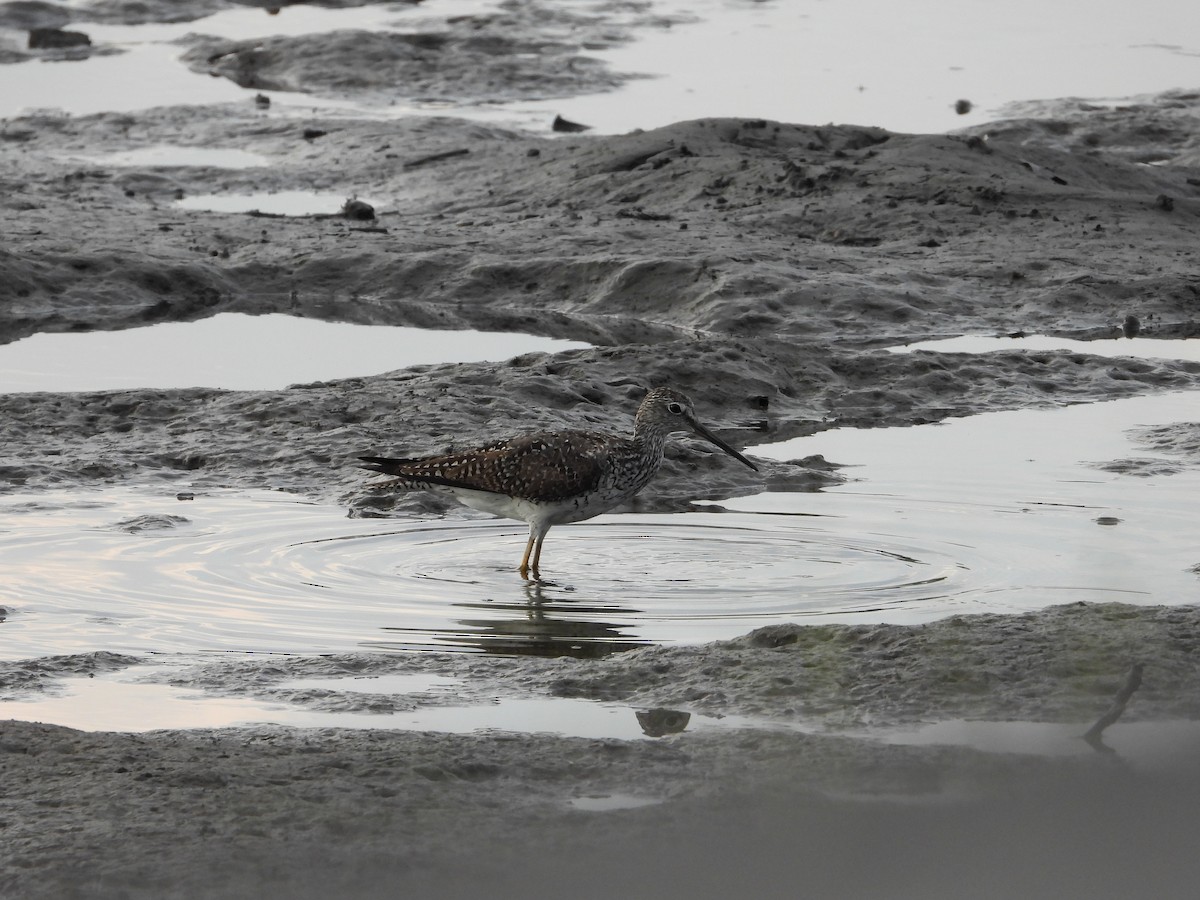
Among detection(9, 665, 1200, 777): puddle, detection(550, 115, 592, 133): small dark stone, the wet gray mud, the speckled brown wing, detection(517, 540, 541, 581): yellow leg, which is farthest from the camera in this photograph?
detection(550, 115, 592, 133): small dark stone

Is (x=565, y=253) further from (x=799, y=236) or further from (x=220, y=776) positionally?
(x=220, y=776)

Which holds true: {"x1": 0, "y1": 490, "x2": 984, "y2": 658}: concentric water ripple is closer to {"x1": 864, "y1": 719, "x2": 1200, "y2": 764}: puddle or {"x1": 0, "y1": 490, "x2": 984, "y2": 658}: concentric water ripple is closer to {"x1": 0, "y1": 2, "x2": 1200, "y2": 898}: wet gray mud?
{"x1": 0, "y1": 2, "x2": 1200, "y2": 898}: wet gray mud

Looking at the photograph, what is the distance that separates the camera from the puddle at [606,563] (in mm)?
7539

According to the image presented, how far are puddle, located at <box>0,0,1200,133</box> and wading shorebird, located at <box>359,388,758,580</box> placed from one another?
13588 mm

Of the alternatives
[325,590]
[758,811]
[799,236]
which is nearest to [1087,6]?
[799,236]

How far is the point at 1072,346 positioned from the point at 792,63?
48.7ft

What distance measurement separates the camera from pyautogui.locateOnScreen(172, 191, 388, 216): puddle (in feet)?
58.7

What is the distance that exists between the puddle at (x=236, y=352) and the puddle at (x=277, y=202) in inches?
148

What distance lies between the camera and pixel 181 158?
67.8 ft

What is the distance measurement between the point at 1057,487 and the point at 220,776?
6044 millimetres

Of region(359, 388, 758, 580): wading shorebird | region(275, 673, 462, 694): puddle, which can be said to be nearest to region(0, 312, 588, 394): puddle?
region(359, 388, 758, 580): wading shorebird

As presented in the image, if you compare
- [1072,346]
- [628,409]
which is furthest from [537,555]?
[1072,346]

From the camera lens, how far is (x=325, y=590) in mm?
8102

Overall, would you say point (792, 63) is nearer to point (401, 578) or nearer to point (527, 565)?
point (527, 565)
